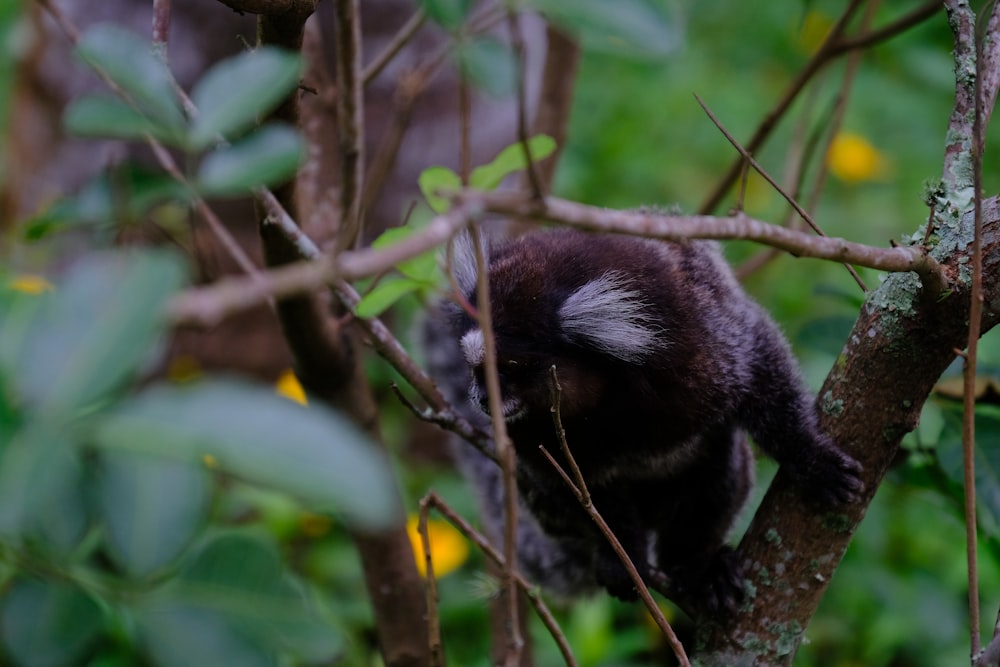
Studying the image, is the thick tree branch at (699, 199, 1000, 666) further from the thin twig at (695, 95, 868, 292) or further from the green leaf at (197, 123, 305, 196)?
the green leaf at (197, 123, 305, 196)

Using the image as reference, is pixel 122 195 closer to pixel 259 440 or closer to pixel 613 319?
pixel 259 440

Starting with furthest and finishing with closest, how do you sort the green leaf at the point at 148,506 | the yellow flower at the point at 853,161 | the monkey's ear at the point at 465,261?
the yellow flower at the point at 853,161 < the monkey's ear at the point at 465,261 < the green leaf at the point at 148,506

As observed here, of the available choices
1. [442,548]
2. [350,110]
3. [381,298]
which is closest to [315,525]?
[442,548]

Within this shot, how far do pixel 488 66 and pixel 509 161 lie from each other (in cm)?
23

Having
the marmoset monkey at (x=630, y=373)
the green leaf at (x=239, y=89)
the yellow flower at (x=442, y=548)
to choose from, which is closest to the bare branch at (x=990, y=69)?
the marmoset monkey at (x=630, y=373)

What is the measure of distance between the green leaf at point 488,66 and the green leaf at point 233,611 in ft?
1.43

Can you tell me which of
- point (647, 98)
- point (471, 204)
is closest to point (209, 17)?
point (647, 98)

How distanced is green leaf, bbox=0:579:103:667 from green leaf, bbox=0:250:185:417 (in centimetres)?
26

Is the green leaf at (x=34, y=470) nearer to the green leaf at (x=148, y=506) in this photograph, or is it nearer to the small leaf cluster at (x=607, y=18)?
the green leaf at (x=148, y=506)

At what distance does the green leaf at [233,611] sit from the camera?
2.21ft

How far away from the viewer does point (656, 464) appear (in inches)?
71.2

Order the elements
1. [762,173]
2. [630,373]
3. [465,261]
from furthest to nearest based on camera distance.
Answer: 1. [465,261]
2. [630,373]
3. [762,173]

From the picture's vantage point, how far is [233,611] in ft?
2.38

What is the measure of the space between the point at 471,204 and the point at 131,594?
0.38 meters
